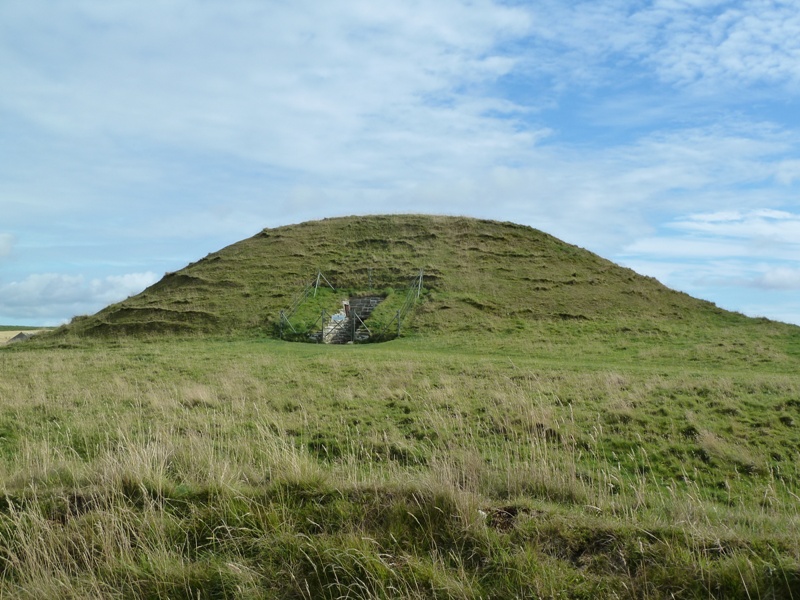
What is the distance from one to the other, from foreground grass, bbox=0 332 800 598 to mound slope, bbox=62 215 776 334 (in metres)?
25.5

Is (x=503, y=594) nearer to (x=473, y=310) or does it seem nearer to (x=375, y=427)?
(x=375, y=427)

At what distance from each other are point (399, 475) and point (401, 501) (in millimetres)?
1387

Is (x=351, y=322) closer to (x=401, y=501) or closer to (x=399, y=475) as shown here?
(x=399, y=475)

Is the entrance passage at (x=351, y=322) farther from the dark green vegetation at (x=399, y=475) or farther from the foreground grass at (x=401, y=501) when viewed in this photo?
the foreground grass at (x=401, y=501)

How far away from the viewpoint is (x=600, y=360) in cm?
2806

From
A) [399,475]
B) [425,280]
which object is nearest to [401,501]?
[399,475]

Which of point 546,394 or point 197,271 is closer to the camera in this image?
point 546,394

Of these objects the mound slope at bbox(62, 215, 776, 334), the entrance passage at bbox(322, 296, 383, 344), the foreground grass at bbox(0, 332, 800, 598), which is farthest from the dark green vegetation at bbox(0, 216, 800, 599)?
the mound slope at bbox(62, 215, 776, 334)

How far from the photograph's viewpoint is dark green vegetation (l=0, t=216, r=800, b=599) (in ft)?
18.6

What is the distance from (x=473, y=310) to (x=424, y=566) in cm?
3785

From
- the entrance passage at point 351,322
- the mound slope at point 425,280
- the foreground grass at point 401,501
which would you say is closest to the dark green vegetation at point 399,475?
the foreground grass at point 401,501

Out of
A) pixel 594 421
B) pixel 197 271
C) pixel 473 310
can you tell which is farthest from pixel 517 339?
pixel 197 271

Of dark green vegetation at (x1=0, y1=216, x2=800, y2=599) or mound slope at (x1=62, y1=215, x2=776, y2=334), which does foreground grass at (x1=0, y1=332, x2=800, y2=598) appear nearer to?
dark green vegetation at (x1=0, y1=216, x2=800, y2=599)

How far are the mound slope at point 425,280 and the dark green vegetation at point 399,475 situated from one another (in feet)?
35.7
